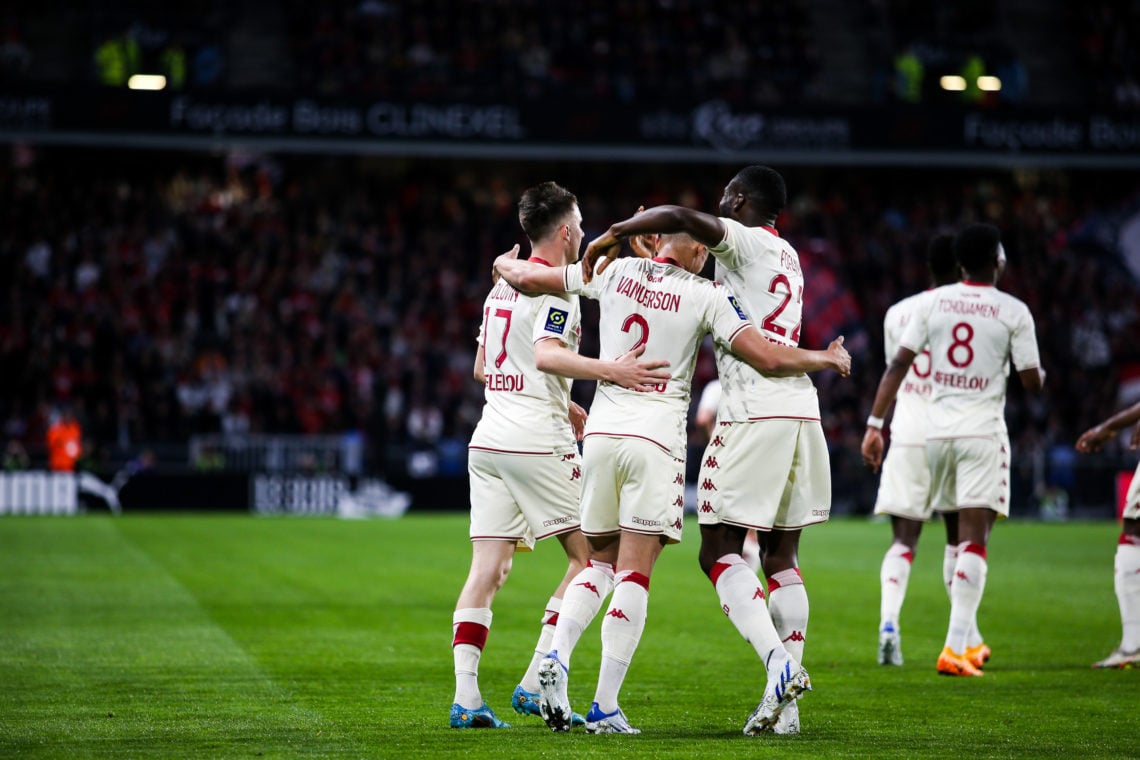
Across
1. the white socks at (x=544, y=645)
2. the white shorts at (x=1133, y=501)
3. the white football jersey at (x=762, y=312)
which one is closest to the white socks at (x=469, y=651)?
the white socks at (x=544, y=645)

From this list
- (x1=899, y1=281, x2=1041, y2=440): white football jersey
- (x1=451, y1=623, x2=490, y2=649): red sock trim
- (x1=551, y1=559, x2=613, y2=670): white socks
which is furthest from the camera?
(x1=899, y1=281, x2=1041, y2=440): white football jersey

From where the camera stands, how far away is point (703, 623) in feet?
37.6

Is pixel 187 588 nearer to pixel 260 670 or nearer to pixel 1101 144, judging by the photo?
pixel 260 670

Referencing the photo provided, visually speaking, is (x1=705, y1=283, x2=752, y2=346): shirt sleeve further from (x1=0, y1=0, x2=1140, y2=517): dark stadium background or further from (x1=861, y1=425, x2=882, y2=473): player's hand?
(x1=0, y1=0, x2=1140, y2=517): dark stadium background

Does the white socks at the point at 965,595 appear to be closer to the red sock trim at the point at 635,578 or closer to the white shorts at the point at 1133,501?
the white shorts at the point at 1133,501

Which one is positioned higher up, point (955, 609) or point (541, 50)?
point (541, 50)

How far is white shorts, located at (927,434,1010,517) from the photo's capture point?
350 inches

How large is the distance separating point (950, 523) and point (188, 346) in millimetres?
22309

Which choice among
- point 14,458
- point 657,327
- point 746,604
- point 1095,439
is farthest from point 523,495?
point 14,458

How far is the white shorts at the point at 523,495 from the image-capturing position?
6820 millimetres

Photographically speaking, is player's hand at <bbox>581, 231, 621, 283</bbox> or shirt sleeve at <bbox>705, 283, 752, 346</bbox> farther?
shirt sleeve at <bbox>705, 283, 752, 346</bbox>

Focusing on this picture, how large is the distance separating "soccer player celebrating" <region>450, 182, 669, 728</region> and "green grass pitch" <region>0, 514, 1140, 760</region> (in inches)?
16.7

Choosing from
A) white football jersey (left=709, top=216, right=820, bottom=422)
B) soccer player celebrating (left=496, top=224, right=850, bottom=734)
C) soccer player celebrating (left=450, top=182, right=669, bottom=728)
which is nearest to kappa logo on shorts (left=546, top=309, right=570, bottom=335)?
soccer player celebrating (left=450, top=182, right=669, bottom=728)

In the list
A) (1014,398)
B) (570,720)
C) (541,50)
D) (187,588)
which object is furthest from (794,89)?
(570,720)
